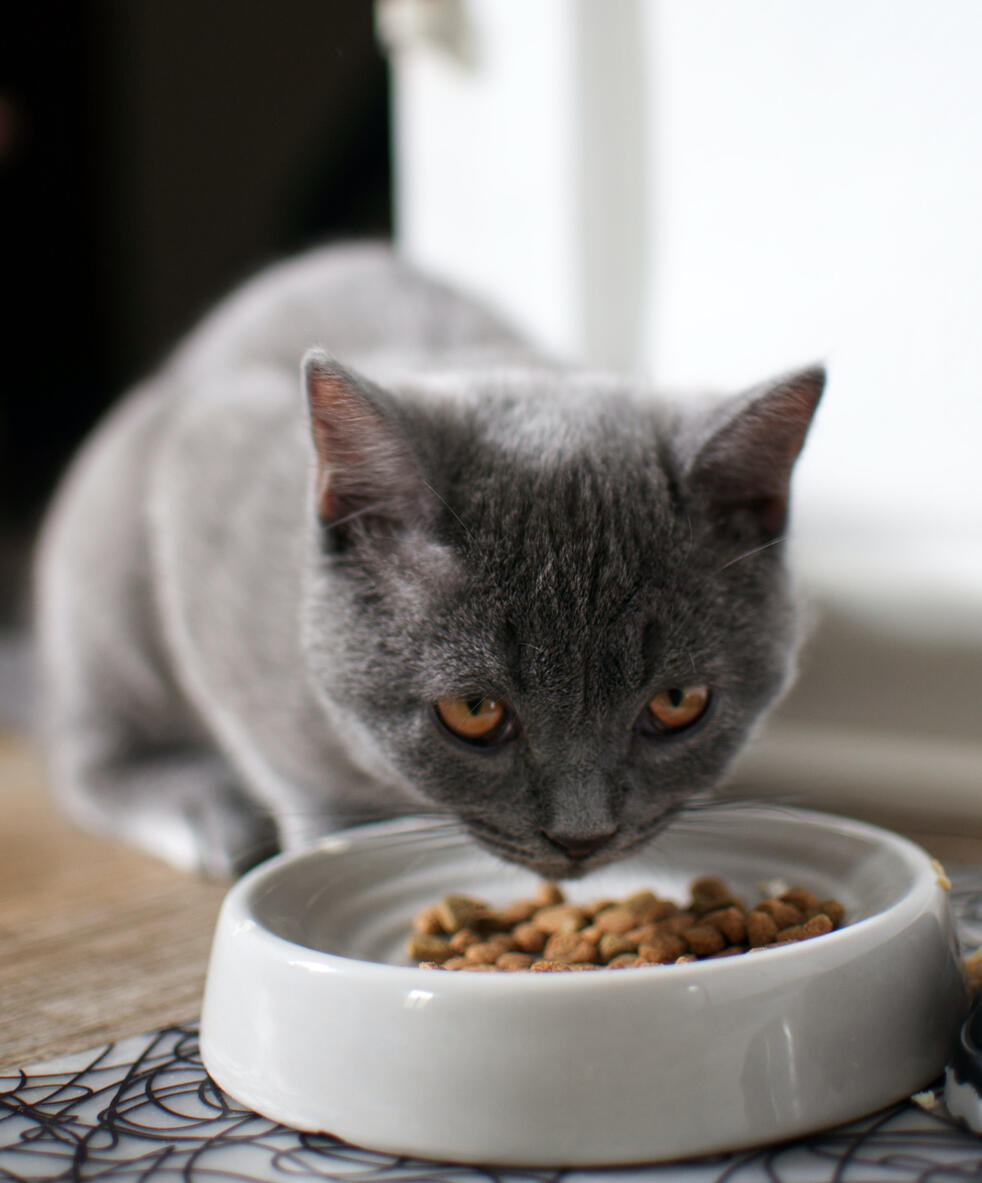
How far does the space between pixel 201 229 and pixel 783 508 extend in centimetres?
188

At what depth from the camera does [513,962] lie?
2.60 feet

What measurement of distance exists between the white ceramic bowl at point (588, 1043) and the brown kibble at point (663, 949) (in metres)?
0.13

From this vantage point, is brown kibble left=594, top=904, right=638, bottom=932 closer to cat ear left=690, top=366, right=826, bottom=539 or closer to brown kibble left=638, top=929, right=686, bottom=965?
brown kibble left=638, top=929, right=686, bottom=965

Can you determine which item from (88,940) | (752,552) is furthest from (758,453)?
(88,940)

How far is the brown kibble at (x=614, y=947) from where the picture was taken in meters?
0.80

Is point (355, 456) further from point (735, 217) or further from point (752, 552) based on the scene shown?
point (735, 217)

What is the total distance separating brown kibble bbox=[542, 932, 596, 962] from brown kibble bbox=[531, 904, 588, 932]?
0.07 ft

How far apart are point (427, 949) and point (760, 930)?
8.7 inches

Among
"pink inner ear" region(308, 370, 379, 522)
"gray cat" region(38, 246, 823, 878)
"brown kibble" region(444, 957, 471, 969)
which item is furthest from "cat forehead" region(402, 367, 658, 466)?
"brown kibble" region(444, 957, 471, 969)

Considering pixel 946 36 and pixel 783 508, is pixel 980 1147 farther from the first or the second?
pixel 946 36

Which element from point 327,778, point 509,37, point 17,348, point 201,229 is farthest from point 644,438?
point 17,348

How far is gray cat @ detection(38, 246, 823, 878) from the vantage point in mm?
848

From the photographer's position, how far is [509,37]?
172 centimetres

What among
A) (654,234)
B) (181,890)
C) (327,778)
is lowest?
(181,890)
